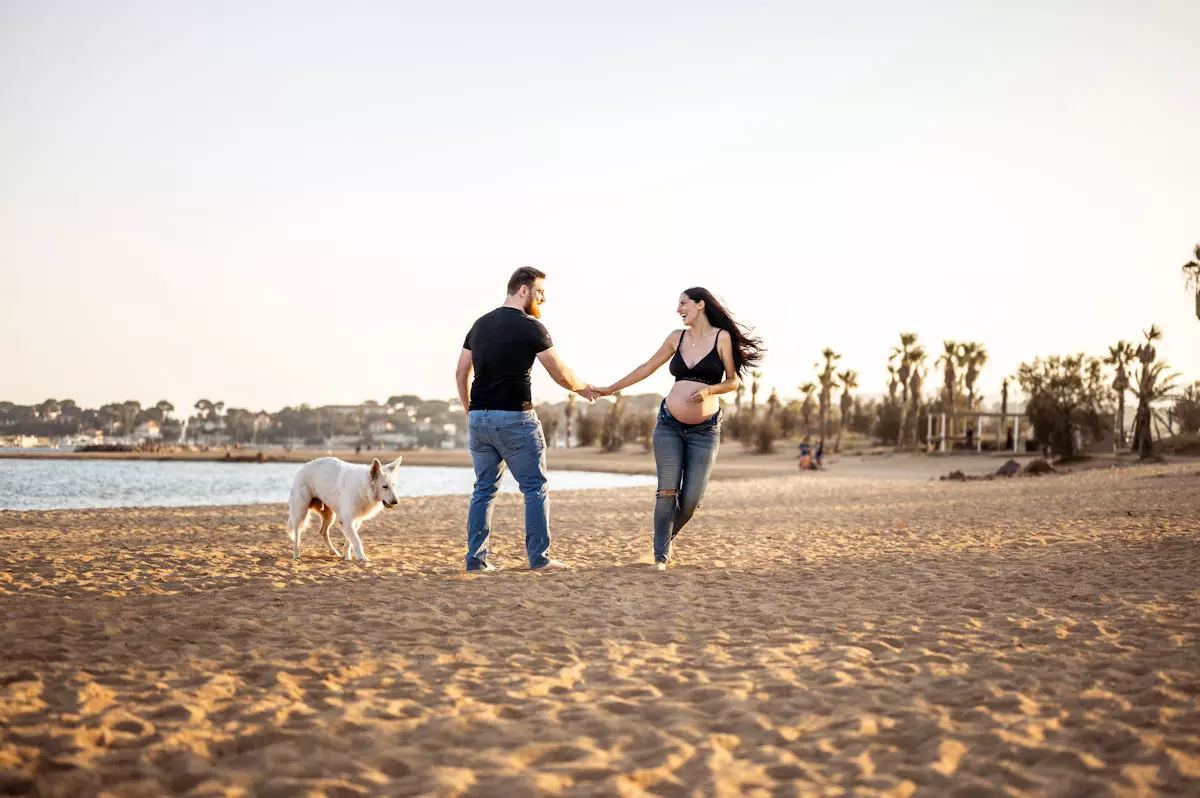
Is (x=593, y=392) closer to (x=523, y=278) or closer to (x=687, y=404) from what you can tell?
(x=687, y=404)

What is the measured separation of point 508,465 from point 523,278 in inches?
63.6

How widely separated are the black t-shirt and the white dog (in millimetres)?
1576

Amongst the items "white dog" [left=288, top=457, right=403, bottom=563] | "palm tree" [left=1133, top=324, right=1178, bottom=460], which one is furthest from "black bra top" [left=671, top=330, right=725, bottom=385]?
"palm tree" [left=1133, top=324, right=1178, bottom=460]

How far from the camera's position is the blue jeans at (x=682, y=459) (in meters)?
7.21

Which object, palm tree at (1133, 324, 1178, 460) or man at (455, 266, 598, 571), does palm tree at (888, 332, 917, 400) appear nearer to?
palm tree at (1133, 324, 1178, 460)

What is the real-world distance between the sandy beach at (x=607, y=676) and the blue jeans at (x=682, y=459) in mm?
667

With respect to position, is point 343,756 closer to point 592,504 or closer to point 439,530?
point 439,530

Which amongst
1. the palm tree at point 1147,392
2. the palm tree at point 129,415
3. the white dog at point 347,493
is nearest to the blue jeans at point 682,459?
the white dog at point 347,493

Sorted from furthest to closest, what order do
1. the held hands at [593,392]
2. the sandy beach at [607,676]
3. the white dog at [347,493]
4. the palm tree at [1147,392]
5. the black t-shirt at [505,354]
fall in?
the palm tree at [1147,392]
the white dog at [347,493]
the held hands at [593,392]
the black t-shirt at [505,354]
the sandy beach at [607,676]

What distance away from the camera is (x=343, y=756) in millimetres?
3064

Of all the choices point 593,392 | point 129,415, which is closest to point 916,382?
point 593,392

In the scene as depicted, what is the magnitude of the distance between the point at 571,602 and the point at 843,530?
6820mm

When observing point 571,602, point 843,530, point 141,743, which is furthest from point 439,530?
point 141,743

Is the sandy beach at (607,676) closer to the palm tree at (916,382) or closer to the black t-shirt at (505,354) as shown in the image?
the black t-shirt at (505,354)
